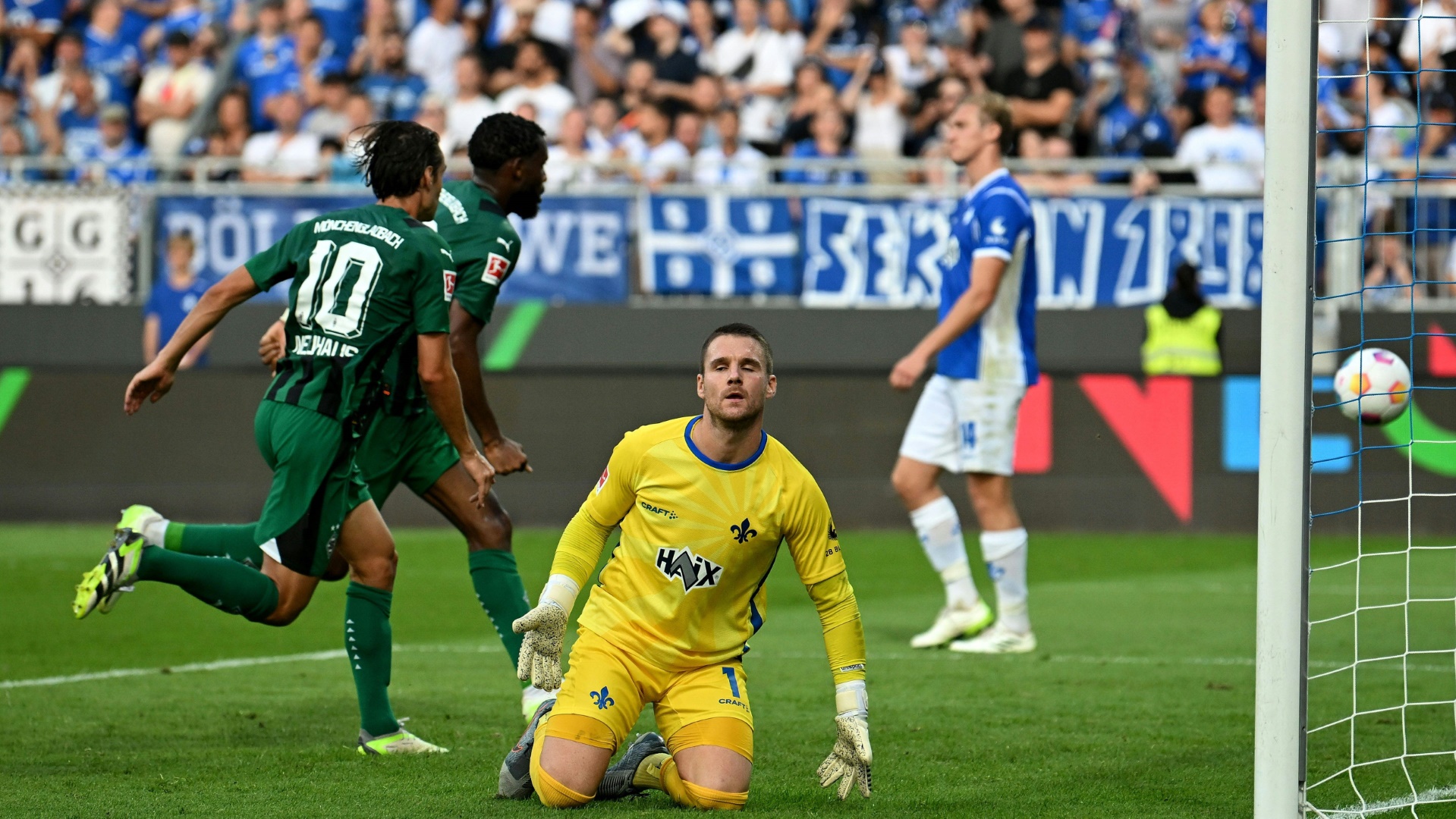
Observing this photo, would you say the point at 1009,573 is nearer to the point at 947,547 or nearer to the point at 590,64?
the point at 947,547

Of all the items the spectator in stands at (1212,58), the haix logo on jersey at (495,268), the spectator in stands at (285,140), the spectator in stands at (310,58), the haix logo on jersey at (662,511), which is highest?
the spectator in stands at (310,58)

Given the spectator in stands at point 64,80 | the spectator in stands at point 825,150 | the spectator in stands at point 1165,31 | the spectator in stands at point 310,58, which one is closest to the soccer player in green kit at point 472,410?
the spectator in stands at point 825,150

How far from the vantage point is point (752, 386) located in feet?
14.8

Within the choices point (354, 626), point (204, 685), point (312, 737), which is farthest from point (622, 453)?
point (204, 685)

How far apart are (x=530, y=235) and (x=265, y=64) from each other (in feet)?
15.9

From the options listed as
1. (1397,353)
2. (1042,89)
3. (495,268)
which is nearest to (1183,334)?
(1397,353)

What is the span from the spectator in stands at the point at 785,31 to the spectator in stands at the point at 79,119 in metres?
6.37

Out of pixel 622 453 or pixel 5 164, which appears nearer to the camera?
pixel 622 453

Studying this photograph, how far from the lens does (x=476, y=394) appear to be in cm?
590

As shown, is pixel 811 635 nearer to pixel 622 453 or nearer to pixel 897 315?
pixel 622 453

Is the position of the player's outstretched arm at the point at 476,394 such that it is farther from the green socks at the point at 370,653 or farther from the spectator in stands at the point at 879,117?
the spectator in stands at the point at 879,117

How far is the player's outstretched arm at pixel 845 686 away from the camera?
4316mm

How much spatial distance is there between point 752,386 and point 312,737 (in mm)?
2159

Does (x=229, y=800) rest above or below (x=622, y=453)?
below
